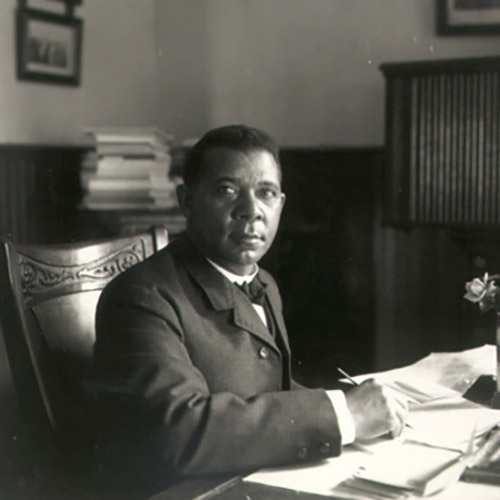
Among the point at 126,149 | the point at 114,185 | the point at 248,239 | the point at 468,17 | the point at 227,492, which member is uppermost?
the point at 468,17

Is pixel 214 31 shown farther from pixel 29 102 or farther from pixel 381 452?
pixel 381 452

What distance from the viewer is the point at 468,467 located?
1.24 m

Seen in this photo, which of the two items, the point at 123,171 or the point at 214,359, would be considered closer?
the point at 214,359

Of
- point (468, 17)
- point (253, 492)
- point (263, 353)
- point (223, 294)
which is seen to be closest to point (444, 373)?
point (263, 353)

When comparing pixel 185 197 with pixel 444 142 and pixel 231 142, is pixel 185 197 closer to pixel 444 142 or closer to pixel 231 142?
pixel 231 142

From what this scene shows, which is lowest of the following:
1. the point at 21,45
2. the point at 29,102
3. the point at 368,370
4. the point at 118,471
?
the point at 368,370

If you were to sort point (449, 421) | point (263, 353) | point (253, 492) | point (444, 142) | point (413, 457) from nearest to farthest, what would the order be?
1. point (253, 492)
2. point (413, 457)
3. point (449, 421)
4. point (263, 353)
5. point (444, 142)

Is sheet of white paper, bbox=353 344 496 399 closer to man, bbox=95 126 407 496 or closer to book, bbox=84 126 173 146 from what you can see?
man, bbox=95 126 407 496

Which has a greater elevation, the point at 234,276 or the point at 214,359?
the point at 234,276

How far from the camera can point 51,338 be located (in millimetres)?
1808

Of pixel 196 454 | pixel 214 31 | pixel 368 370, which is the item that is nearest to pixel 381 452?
pixel 196 454

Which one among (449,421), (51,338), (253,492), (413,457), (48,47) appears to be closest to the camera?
(253,492)

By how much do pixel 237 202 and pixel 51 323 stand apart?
540 mm

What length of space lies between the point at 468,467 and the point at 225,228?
2.04 ft
